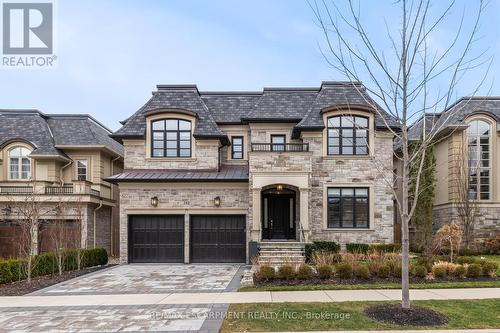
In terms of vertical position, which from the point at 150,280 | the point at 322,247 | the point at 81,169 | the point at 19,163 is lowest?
the point at 150,280

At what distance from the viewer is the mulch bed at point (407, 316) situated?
7531 mm

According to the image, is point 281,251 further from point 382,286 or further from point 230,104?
point 230,104

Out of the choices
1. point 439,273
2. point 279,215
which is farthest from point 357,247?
point 439,273

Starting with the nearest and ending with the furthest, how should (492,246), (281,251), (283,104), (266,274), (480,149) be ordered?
(266,274) → (281,251) → (492,246) → (480,149) → (283,104)

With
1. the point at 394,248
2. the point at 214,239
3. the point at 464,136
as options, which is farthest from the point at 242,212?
the point at 464,136

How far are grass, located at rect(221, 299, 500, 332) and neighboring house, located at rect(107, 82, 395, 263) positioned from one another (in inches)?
366

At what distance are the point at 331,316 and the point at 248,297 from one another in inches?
107

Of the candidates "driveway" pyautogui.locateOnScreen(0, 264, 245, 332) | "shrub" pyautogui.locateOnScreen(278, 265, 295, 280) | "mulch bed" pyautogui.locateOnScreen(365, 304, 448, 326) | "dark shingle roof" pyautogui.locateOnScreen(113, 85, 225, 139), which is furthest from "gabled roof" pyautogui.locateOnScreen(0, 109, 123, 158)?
"mulch bed" pyautogui.locateOnScreen(365, 304, 448, 326)

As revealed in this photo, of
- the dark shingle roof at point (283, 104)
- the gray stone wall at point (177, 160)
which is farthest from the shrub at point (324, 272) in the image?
the dark shingle roof at point (283, 104)

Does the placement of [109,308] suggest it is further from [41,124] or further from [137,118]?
[41,124]

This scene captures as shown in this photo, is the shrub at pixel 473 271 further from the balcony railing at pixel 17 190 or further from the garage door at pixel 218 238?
the balcony railing at pixel 17 190

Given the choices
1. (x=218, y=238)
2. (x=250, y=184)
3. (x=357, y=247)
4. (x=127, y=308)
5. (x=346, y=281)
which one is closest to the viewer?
(x=127, y=308)

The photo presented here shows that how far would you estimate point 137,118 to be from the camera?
21.0 m

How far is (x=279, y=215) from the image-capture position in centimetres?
2045
